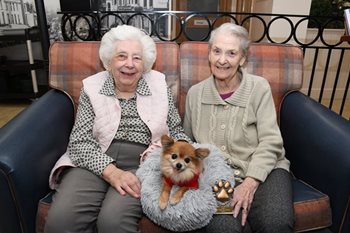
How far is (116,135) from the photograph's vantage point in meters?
1.34

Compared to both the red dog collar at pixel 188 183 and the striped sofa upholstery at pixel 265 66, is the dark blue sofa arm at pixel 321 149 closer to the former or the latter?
the striped sofa upholstery at pixel 265 66

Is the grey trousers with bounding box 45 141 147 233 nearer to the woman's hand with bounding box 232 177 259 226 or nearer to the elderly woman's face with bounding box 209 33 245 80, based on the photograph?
the woman's hand with bounding box 232 177 259 226

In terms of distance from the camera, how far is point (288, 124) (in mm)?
1484

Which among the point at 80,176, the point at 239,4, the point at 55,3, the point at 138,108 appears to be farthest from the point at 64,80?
the point at 239,4

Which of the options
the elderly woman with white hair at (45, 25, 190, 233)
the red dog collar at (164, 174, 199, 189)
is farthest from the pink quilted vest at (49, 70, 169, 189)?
the red dog collar at (164, 174, 199, 189)

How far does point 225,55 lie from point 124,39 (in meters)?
0.46

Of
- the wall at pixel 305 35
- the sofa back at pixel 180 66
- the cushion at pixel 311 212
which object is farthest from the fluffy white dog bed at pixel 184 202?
the wall at pixel 305 35

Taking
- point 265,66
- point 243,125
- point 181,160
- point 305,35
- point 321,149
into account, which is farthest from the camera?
point 305,35

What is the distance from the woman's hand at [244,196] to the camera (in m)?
1.11

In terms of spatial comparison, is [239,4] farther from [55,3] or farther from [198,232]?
[198,232]

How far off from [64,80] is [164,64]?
0.54 m

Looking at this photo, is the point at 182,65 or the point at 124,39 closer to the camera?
the point at 124,39

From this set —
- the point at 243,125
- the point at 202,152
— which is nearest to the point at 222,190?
the point at 202,152

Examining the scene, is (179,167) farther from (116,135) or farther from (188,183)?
(116,135)
